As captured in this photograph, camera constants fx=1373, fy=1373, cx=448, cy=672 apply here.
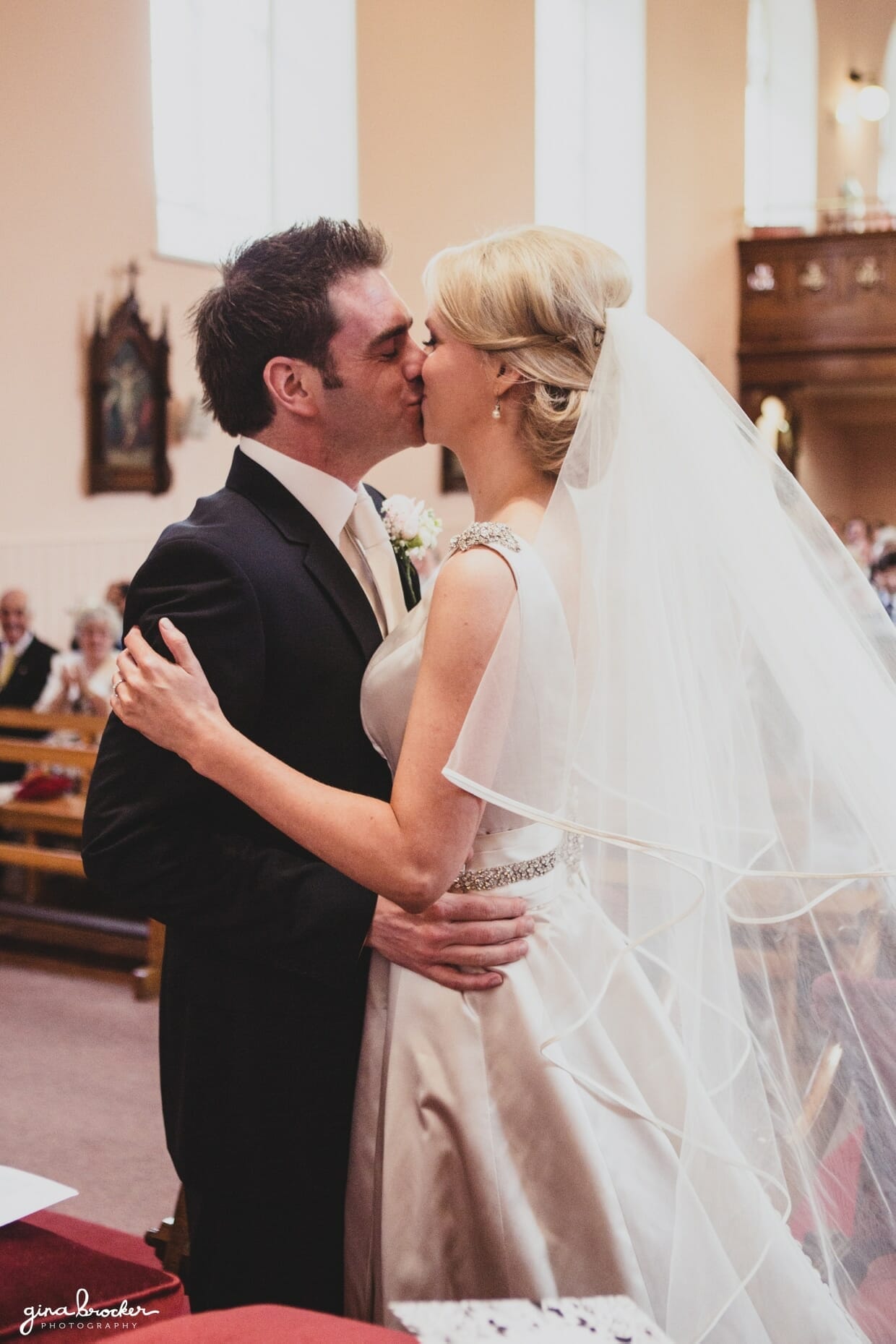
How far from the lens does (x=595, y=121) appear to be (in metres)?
13.8

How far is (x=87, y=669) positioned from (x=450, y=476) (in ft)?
16.7

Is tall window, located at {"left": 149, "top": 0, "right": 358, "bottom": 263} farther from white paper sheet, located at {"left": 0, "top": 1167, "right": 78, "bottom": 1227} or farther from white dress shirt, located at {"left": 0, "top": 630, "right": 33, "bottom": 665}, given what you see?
white paper sheet, located at {"left": 0, "top": 1167, "right": 78, "bottom": 1227}

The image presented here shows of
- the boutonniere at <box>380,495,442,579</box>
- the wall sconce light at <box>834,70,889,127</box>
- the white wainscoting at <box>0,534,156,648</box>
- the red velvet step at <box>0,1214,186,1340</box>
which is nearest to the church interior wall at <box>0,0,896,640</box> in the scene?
the white wainscoting at <box>0,534,156,648</box>

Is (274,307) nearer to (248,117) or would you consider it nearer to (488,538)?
(488,538)

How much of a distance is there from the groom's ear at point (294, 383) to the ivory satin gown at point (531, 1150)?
372 mm

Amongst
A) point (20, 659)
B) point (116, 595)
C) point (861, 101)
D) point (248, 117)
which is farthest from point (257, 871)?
point (861, 101)

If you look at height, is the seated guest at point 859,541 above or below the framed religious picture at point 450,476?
below

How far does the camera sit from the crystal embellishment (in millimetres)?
1712

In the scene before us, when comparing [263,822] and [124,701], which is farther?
[263,822]

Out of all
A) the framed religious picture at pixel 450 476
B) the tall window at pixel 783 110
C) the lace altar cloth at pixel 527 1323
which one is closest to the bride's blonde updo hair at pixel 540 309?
the lace altar cloth at pixel 527 1323

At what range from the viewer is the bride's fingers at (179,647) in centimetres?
179

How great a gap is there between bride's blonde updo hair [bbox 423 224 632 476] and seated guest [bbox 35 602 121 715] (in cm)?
471

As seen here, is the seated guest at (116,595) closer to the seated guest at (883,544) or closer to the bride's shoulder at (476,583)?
the seated guest at (883,544)

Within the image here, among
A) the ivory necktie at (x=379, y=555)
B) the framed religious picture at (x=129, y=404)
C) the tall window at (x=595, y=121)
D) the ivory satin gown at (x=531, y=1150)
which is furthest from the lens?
the tall window at (x=595, y=121)
